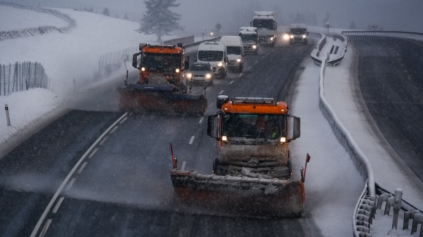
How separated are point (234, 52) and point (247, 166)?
92.6 ft

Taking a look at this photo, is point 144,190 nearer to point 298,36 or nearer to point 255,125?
point 255,125

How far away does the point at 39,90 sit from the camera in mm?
29938

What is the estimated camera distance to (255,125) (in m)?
13.4

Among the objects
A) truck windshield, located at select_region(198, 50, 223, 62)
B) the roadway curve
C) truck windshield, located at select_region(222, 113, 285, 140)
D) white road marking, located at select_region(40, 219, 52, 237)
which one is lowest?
white road marking, located at select_region(40, 219, 52, 237)

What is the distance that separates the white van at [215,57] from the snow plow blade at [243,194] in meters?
23.6

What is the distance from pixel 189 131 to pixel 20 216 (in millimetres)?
10004

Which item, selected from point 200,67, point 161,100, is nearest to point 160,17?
point 200,67

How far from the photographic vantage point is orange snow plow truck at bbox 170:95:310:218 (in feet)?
40.5

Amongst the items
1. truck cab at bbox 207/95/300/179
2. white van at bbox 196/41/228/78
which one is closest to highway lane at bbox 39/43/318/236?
truck cab at bbox 207/95/300/179

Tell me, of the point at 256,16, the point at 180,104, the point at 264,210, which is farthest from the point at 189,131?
the point at 256,16

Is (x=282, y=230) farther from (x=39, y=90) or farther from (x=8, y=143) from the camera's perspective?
(x=39, y=90)

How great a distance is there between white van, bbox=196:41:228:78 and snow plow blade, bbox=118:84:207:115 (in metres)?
11.6

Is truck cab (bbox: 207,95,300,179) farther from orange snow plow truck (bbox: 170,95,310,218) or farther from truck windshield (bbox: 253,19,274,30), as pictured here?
truck windshield (bbox: 253,19,274,30)

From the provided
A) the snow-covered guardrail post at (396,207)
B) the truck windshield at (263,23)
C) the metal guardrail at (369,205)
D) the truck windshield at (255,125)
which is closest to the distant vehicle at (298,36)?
the truck windshield at (263,23)
